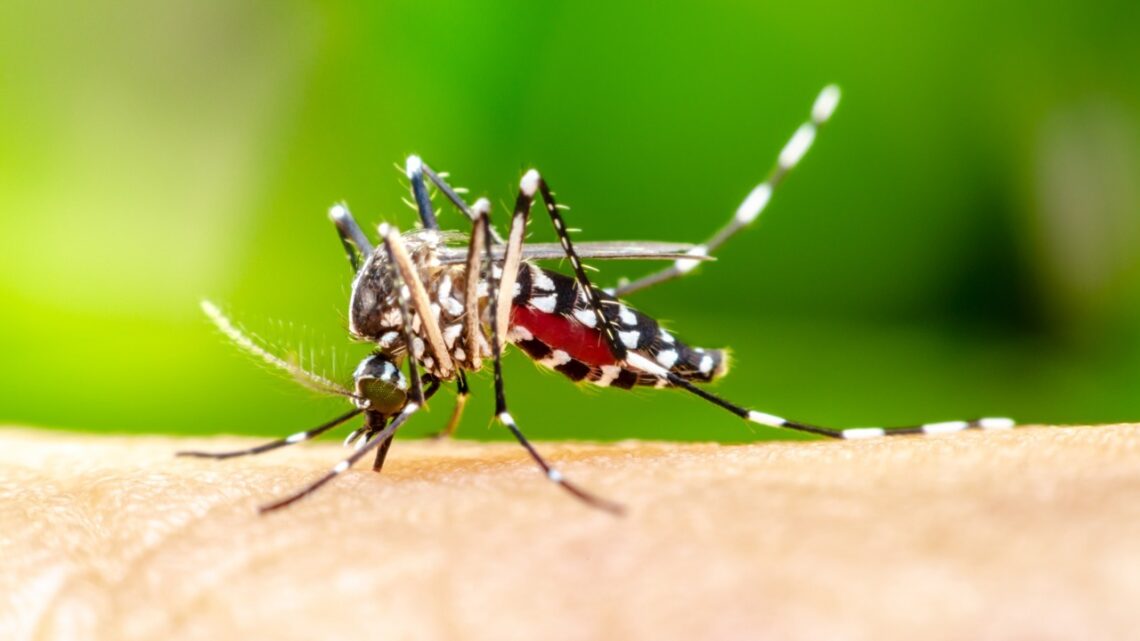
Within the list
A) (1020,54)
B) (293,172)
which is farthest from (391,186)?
(1020,54)

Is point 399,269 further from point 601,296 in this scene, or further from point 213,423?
point 213,423

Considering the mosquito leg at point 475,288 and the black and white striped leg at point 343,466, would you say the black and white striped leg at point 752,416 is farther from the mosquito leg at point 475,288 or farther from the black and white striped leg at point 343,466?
the black and white striped leg at point 343,466

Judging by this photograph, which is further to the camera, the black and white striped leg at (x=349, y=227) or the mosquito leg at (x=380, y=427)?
the black and white striped leg at (x=349, y=227)

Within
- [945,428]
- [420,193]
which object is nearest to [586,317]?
[420,193]

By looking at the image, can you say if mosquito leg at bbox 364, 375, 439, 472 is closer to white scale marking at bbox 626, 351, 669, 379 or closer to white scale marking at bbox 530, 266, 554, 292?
white scale marking at bbox 530, 266, 554, 292

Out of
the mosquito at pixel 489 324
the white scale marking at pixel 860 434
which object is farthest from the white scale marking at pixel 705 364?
the white scale marking at pixel 860 434
